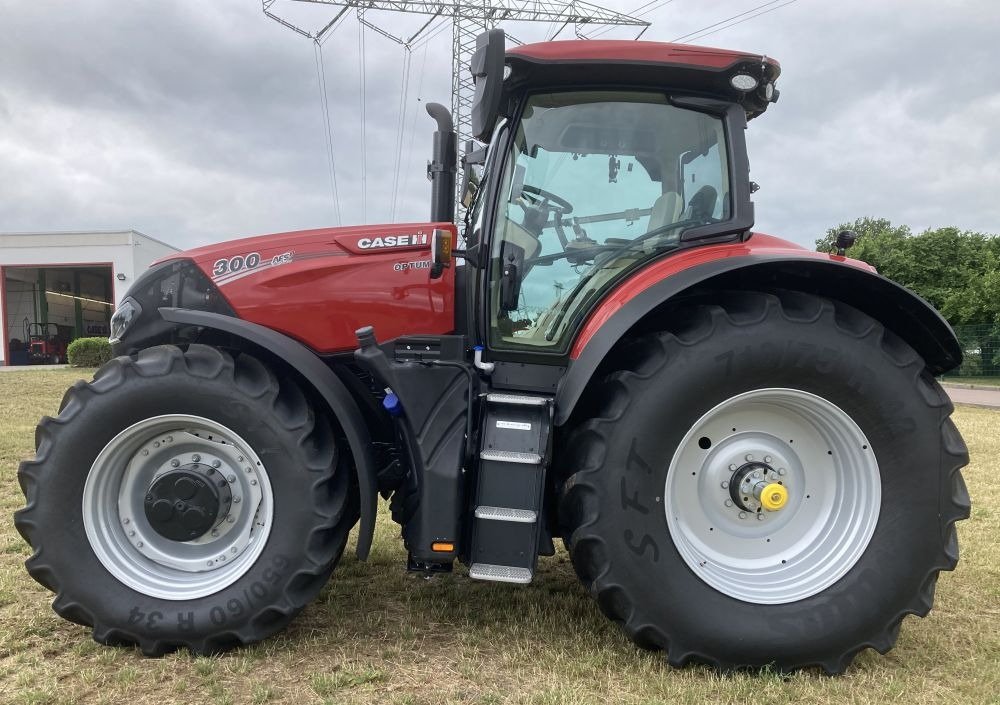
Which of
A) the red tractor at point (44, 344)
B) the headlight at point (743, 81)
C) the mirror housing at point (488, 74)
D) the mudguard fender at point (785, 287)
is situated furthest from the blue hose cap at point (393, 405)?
the red tractor at point (44, 344)

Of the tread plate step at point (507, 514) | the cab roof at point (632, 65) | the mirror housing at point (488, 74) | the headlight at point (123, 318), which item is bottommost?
the tread plate step at point (507, 514)

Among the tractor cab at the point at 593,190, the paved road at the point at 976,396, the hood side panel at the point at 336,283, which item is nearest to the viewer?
the tractor cab at the point at 593,190

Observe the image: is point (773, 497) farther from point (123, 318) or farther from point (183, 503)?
point (123, 318)

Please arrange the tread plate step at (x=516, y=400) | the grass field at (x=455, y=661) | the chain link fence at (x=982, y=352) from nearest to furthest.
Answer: the grass field at (x=455, y=661)
the tread plate step at (x=516, y=400)
the chain link fence at (x=982, y=352)

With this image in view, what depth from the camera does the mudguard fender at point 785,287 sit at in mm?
2453

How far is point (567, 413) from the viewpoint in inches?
97.8

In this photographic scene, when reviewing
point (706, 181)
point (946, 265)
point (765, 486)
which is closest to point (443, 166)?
point (706, 181)

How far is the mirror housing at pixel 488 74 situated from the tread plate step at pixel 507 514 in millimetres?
1410

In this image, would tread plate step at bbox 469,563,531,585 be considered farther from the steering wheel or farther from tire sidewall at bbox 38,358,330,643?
the steering wheel

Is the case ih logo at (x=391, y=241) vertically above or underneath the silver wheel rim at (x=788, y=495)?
above

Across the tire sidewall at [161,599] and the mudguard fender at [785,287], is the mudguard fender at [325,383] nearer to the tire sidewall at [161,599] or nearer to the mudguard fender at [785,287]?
the tire sidewall at [161,599]

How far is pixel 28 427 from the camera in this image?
812cm

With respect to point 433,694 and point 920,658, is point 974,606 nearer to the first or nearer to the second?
point 920,658

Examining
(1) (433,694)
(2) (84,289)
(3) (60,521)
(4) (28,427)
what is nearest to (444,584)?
(1) (433,694)
